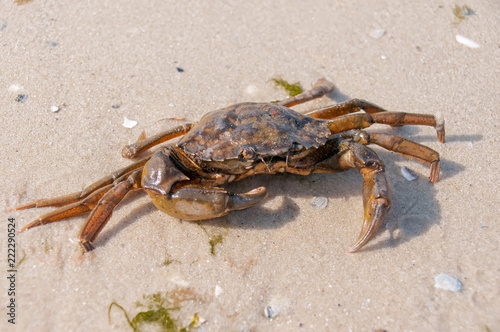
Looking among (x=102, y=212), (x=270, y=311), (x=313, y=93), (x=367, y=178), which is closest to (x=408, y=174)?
(x=367, y=178)

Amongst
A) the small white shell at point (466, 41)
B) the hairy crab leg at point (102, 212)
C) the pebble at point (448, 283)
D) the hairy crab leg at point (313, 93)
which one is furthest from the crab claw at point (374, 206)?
the small white shell at point (466, 41)

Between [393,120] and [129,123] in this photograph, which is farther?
[129,123]

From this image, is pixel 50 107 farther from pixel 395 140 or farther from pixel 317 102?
pixel 395 140

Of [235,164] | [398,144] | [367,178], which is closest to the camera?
[235,164]

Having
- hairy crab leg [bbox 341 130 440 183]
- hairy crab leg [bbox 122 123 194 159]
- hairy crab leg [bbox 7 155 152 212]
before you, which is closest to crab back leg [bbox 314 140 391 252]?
hairy crab leg [bbox 341 130 440 183]

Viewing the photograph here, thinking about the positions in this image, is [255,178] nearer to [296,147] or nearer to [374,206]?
[296,147]

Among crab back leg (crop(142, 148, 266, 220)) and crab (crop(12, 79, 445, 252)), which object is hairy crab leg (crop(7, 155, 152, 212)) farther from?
crab back leg (crop(142, 148, 266, 220))

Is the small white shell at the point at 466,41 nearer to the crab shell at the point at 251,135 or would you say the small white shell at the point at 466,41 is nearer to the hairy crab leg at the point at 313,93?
the hairy crab leg at the point at 313,93
